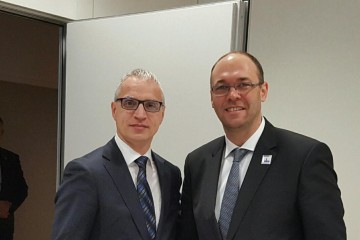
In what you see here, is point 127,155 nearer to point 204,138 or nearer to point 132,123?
point 132,123

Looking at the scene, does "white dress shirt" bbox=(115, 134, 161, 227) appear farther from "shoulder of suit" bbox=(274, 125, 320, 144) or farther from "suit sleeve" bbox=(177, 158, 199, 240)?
"shoulder of suit" bbox=(274, 125, 320, 144)

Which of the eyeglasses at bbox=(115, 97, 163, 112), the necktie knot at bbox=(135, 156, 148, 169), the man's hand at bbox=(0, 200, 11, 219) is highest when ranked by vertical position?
the eyeglasses at bbox=(115, 97, 163, 112)

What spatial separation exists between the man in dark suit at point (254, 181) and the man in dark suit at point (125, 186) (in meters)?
0.15

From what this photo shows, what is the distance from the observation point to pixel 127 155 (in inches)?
64.7

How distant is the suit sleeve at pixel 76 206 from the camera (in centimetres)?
146

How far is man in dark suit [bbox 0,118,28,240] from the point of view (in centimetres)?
423

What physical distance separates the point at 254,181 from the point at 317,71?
0.97 m

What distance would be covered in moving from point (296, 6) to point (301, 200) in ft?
4.04

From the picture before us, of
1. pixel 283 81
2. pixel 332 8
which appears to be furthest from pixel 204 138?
pixel 332 8

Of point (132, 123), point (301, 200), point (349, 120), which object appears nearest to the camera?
point (301, 200)

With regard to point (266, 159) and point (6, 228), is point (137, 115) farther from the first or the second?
point (6, 228)

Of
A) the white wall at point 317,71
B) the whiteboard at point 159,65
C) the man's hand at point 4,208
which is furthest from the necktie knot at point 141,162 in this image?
the man's hand at point 4,208

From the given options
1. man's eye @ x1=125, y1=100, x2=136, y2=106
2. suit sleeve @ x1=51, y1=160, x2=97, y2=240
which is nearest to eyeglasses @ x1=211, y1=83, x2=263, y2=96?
man's eye @ x1=125, y1=100, x2=136, y2=106

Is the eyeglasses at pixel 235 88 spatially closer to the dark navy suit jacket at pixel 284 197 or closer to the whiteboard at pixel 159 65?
the dark navy suit jacket at pixel 284 197
